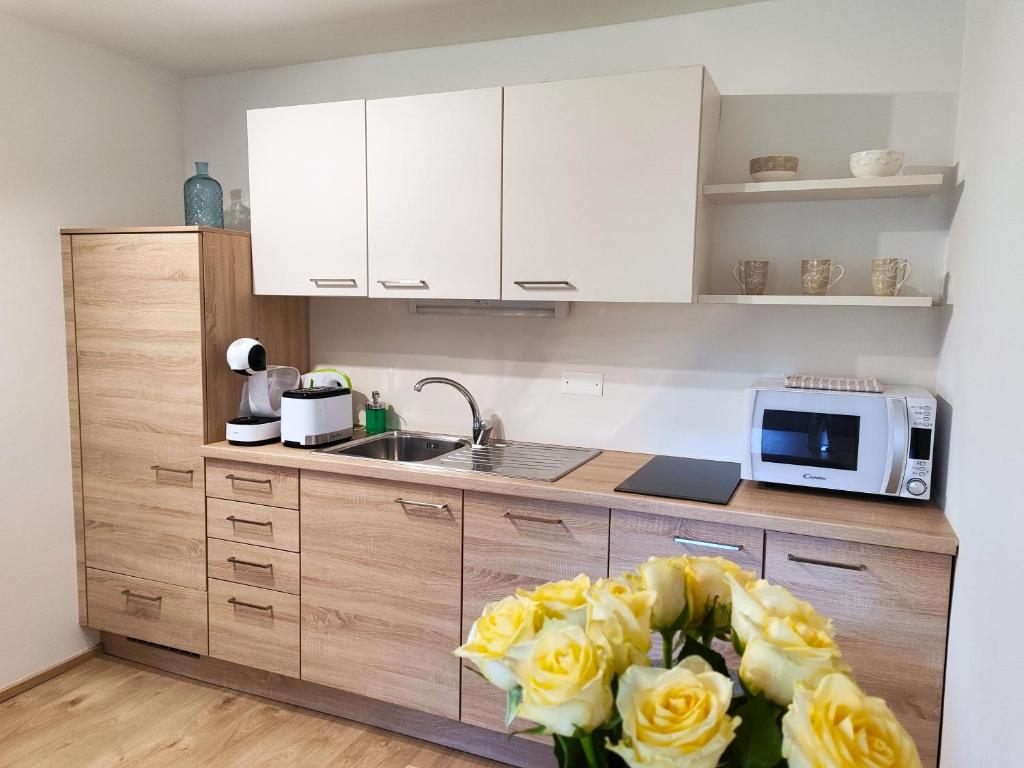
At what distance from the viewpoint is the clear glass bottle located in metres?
3.06

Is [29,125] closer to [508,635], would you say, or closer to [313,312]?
[313,312]

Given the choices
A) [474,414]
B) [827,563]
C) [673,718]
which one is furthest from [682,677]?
[474,414]

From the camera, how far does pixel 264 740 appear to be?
2.37 m

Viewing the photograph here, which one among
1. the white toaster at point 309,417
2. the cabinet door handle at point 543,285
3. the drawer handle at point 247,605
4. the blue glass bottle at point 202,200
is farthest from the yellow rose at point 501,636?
the blue glass bottle at point 202,200

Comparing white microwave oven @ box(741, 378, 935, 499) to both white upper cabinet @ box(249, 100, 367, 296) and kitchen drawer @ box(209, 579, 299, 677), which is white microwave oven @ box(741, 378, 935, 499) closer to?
white upper cabinet @ box(249, 100, 367, 296)

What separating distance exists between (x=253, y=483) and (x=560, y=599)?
6.76 feet

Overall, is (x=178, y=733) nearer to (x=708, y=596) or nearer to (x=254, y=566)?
(x=254, y=566)

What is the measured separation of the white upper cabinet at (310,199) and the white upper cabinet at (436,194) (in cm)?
6

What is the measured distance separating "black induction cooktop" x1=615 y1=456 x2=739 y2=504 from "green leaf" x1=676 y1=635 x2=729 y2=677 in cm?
127

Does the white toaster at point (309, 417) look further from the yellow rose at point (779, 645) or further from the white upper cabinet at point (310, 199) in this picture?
the yellow rose at point (779, 645)

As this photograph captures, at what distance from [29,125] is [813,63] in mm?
2630

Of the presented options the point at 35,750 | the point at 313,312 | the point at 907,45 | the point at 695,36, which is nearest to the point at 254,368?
the point at 313,312

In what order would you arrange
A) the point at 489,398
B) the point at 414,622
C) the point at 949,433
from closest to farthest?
1. the point at 949,433
2. the point at 414,622
3. the point at 489,398

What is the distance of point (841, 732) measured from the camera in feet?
1.62
